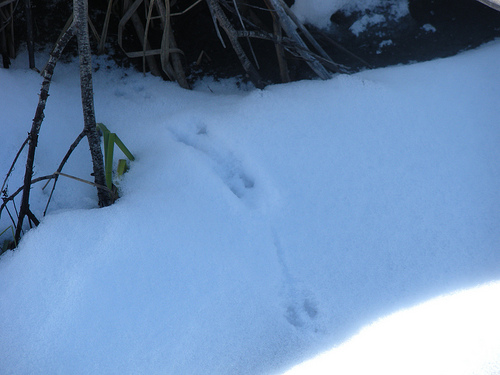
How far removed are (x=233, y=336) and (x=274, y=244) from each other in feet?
0.78

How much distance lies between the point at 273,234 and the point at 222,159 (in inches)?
10.7

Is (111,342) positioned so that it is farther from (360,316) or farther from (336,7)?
(336,7)

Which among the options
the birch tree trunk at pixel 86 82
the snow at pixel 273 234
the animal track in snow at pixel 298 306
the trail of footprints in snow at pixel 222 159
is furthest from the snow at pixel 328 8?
the animal track in snow at pixel 298 306

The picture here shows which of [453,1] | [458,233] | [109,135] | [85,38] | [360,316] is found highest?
[453,1]

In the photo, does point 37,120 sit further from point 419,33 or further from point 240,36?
point 419,33

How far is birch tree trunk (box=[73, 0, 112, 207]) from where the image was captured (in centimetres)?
100

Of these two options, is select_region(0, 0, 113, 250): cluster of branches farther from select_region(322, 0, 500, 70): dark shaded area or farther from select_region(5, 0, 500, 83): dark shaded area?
select_region(322, 0, 500, 70): dark shaded area

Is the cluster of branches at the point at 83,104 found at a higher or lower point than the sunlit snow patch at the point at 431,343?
higher

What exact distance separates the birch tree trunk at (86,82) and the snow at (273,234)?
4.2 inches

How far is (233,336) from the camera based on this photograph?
3.02 ft

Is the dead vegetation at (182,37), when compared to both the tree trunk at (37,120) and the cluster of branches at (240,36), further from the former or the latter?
the tree trunk at (37,120)

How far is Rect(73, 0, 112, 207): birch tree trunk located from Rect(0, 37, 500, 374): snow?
106 millimetres

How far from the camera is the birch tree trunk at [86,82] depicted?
3.28 feet

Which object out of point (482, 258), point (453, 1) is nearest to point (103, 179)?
point (482, 258)
